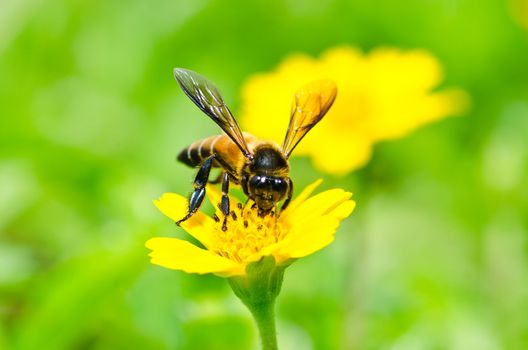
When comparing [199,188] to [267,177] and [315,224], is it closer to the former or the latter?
[267,177]

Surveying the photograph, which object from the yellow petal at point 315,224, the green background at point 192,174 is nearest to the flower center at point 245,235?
the yellow petal at point 315,224

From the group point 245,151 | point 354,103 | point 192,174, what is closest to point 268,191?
point 245,151

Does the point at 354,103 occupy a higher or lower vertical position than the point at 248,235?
higher

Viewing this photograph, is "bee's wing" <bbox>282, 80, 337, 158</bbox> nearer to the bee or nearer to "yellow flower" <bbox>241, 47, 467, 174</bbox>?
the bee

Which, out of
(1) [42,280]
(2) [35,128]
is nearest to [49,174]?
(2) [35,128]

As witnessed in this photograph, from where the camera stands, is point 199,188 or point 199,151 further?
point 199,151

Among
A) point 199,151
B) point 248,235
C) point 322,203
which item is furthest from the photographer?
point 199,151
